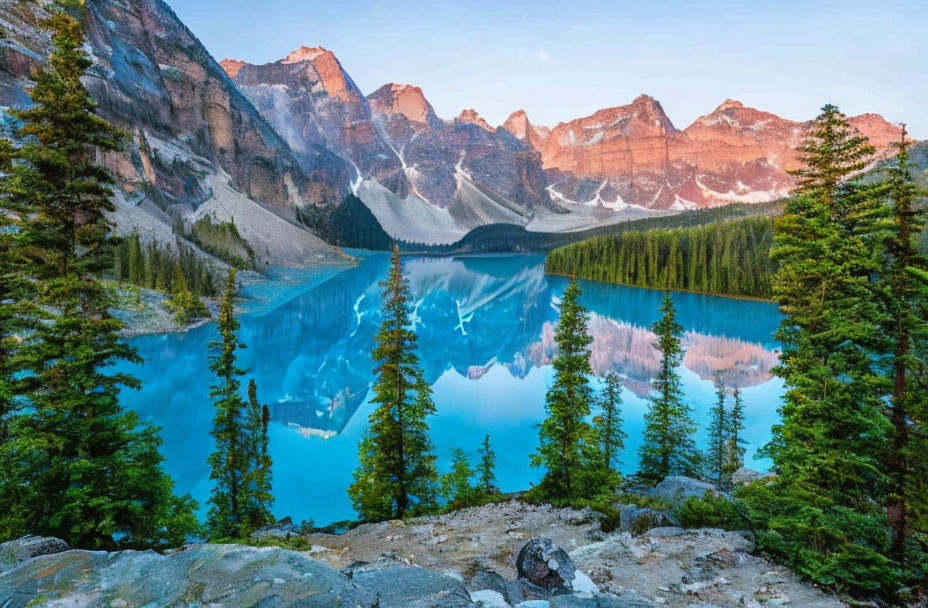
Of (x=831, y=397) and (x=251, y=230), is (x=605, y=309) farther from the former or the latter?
(x=251, y=230)

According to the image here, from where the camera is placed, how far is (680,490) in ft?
49.8

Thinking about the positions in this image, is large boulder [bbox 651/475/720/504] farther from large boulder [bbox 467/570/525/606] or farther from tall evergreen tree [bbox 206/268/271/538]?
tall evergreen tree [bbox 206/268/271/538]

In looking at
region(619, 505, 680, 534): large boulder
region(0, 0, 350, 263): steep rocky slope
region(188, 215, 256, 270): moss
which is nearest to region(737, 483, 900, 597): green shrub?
region(619, 505, 680, 534): large boulder

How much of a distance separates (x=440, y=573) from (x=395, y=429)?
9460mm

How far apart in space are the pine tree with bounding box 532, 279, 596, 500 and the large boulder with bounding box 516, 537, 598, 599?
6.60 meters

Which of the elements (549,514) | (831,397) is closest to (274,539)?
(549,514)

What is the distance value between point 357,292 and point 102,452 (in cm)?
9311

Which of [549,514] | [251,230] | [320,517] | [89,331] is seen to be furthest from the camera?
[251,230]

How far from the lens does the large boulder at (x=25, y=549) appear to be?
6.26 metres

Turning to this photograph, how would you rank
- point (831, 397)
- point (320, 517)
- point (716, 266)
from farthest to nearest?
point (716, 266) < point (320, 517) < point (831, 397)

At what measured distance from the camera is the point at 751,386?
39406mm

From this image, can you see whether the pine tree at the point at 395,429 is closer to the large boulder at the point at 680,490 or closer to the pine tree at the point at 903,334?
the large boulder at the point at 680,490

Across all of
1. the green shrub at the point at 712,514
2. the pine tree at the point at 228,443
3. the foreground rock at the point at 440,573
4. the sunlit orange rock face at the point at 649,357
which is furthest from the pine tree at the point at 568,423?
the sunlit orange rock face at the point at 649,357

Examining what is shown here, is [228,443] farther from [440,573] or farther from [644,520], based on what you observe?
[644,520]
